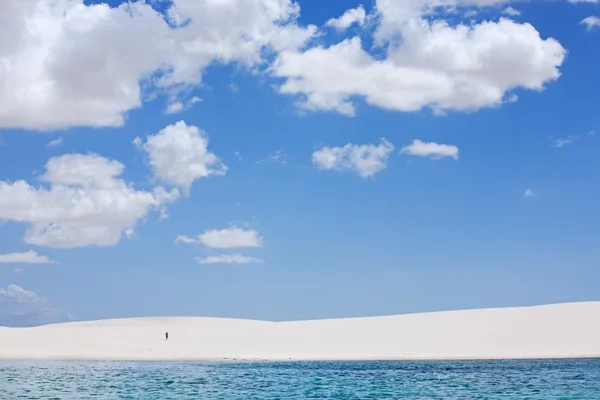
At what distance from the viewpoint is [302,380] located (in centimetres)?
3775

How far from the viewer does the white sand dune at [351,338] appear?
→ 5750 centimetres

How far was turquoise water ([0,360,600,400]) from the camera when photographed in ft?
103

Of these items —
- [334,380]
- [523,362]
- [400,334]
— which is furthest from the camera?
[400,334]

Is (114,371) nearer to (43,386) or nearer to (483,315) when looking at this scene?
(43,386)

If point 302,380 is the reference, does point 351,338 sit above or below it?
above

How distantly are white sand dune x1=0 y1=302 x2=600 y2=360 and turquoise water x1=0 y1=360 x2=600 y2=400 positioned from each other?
751 centimetres

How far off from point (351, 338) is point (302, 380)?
3064cm

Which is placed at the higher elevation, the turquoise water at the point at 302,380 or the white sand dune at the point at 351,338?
the white sand dune at the point at 351,338

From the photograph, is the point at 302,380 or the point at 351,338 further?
the point at 351,338

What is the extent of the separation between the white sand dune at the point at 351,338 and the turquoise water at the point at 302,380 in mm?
7506

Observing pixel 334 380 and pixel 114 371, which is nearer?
pixel 334 380

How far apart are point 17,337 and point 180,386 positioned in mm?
35603

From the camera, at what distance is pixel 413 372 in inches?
1678

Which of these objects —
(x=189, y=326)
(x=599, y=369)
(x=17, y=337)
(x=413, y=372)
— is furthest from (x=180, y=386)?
(x=189, y=326)
